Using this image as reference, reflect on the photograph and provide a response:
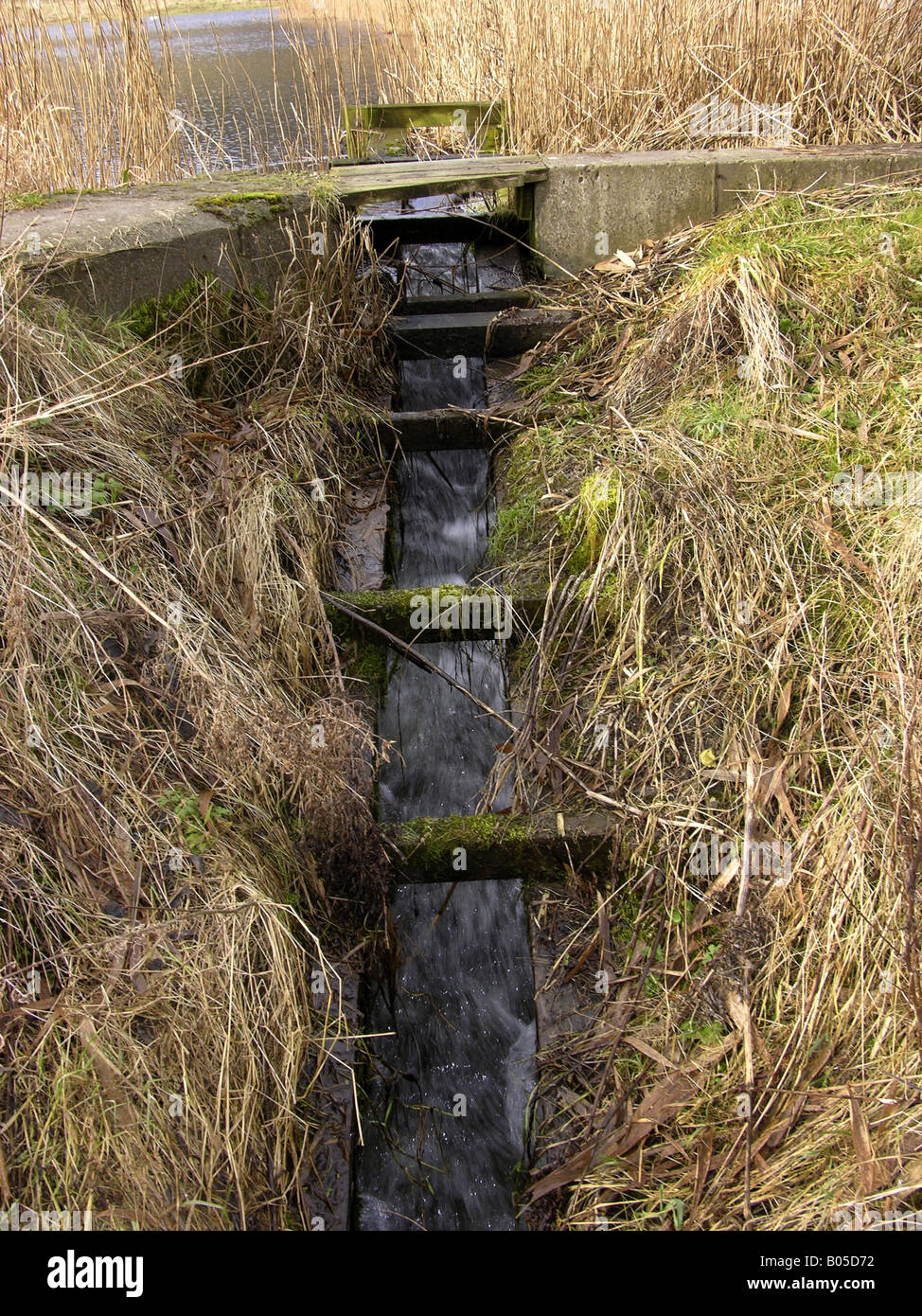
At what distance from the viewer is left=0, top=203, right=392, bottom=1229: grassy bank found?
7.48 feet

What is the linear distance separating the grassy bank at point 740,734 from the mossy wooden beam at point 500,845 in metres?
0.10

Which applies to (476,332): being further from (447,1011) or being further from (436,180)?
(447,1011)

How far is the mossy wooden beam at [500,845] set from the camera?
3.07 meters

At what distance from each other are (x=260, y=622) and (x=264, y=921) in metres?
1.19

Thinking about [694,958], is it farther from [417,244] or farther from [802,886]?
[417,244]

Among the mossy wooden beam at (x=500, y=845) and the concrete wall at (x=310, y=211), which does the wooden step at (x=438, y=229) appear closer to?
the concrete wall at (x=310, y=211)

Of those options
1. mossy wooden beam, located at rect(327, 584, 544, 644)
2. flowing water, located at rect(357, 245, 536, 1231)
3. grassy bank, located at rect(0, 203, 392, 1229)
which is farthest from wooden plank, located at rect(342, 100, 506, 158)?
mossy wooden beam, located at rect(327, 584, 544, 644)

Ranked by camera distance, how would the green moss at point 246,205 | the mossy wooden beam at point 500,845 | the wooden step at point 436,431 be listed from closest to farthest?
the mossy wooden beam at point 500,845, the green moss at point 246,205, the wooden step at point 436,431

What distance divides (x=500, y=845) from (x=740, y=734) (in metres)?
0.86

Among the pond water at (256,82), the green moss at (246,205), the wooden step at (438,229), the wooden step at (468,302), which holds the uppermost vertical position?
the pond water at (256,82)

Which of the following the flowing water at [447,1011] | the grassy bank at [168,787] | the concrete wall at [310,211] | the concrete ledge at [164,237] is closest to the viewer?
the grassy bank at [168,787]

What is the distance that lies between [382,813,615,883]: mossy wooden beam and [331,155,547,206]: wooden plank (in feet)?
11.6

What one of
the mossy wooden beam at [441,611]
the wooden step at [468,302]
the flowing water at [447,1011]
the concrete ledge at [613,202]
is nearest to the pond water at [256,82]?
the wooden step at [468,302]

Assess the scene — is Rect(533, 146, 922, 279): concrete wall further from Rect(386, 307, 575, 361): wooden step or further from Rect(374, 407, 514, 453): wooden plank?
Rect(374, 407, 514, 453): wooden plank
